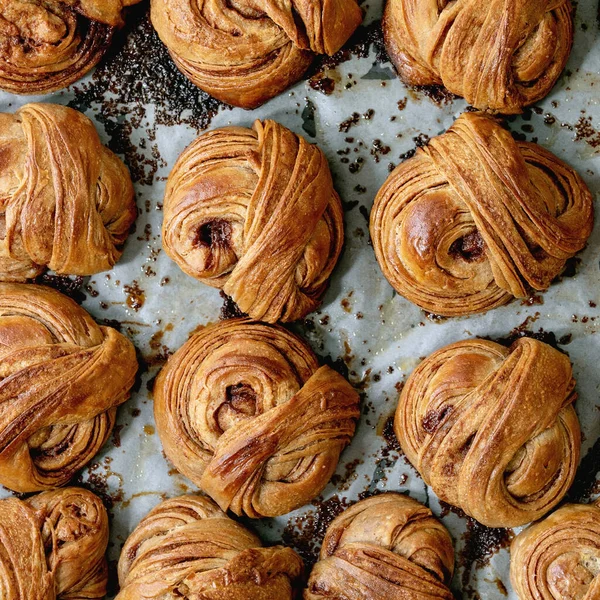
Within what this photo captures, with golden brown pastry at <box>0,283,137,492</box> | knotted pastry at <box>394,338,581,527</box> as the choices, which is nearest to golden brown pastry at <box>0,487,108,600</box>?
golden brown pastry at <box>0,283,137,492</box>

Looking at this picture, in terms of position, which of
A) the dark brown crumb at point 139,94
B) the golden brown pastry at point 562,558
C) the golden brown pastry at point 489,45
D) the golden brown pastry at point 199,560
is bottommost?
the golden brown pastry at point 199,560

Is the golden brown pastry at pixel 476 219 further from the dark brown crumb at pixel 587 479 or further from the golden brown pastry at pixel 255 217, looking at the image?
the dark brown crumb at pixel 587 479

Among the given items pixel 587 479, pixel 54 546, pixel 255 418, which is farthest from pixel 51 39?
pixel 587 479

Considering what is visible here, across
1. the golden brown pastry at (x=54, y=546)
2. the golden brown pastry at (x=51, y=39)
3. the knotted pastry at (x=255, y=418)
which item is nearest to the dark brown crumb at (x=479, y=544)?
the knotted pastry at (x=255, y=418)

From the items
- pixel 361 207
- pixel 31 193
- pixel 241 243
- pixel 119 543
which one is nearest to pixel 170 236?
pixel 241 243

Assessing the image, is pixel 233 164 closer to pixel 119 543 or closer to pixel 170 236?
pixel 170 236

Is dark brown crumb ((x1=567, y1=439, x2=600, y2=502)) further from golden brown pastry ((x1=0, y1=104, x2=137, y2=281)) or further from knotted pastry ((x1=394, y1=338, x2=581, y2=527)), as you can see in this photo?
golden brown pastry ((x1=0, y1=104, x2=137, y2=281))
